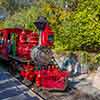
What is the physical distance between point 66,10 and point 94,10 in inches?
176

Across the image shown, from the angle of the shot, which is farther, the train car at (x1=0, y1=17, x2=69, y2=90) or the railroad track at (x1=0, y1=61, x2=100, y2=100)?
the train car at (x1=0, y1=17, x2=69, y2=90)

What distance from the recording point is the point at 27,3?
4116 centimetres

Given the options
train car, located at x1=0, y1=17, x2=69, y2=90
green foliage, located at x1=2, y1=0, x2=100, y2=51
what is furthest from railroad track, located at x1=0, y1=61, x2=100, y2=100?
green foliage, located at x1=2, y1=0, x2=100, y2=51

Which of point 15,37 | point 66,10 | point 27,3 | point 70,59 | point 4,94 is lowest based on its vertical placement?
point 4,94

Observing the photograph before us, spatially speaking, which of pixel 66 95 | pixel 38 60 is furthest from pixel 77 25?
pixel 66 95

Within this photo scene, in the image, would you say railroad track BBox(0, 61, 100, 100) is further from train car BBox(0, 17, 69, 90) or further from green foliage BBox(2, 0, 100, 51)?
green foliage BBox(2, 0, 100, 51)

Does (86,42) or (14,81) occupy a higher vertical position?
(86,42)

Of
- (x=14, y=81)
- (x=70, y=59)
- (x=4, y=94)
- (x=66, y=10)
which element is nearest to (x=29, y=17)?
(x=66, y=10)

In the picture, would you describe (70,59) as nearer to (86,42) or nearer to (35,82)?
(86,42)

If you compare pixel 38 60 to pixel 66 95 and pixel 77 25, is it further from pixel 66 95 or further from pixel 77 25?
pixel 77 25

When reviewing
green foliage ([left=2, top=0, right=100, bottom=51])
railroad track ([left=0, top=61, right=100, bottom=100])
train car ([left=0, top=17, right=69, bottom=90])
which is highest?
green foliage ([left=2, top=0, right=100, bottom=51])

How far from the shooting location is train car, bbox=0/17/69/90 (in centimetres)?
1277

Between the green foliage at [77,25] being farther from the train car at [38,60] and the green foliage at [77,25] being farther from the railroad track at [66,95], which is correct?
the railroad track at [66,95]

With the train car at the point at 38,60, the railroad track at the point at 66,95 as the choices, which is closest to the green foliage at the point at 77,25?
the train car at the point at 38,60
